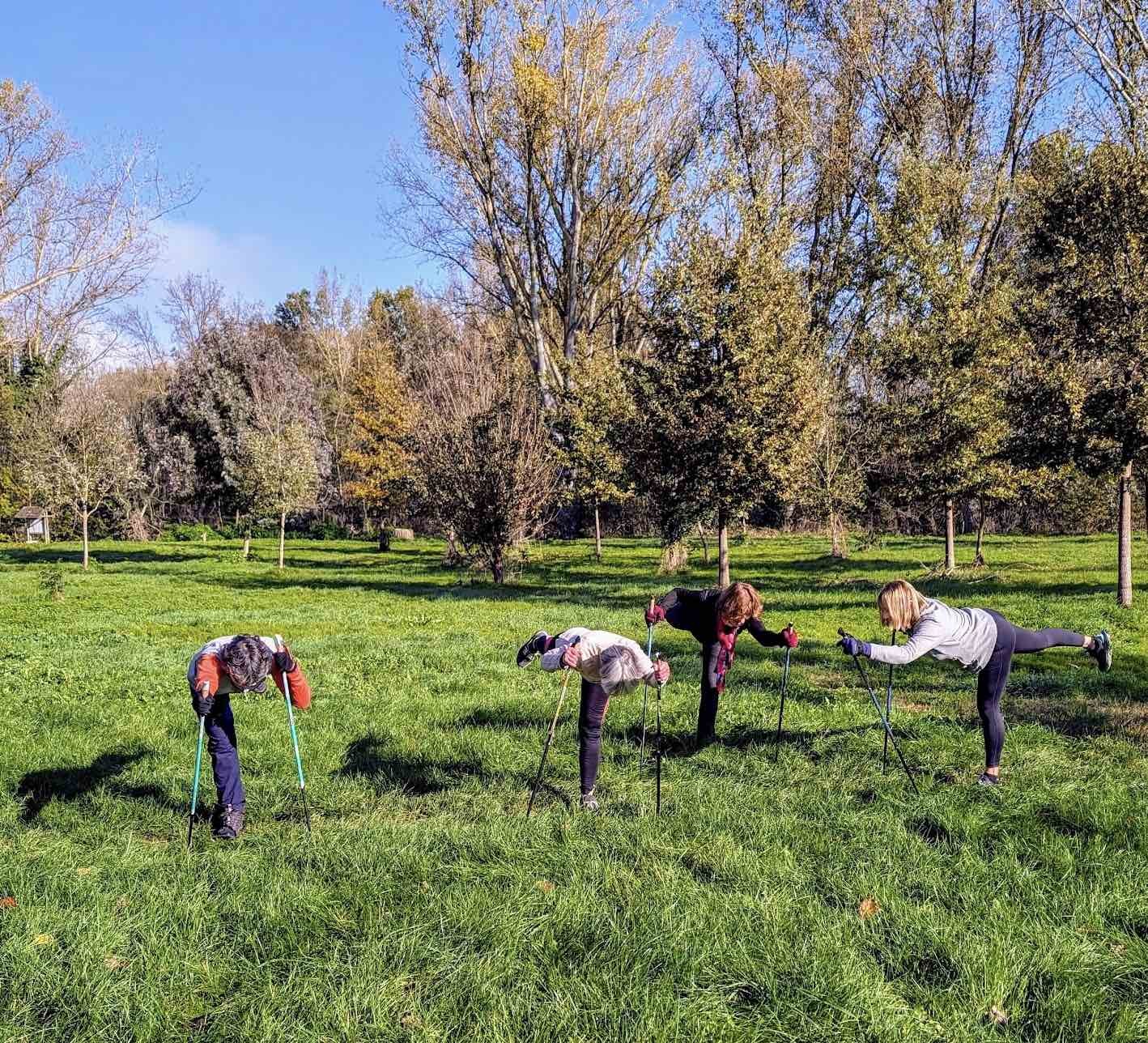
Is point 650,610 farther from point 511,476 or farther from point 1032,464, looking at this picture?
point 511,476

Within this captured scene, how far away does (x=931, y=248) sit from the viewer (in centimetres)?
2353

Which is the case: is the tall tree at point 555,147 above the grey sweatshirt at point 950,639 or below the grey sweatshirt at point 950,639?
above

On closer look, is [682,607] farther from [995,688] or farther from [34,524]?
[34,524]

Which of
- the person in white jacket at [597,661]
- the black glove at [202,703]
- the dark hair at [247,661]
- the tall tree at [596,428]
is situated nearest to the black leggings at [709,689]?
the person in white jacket at [597,661]

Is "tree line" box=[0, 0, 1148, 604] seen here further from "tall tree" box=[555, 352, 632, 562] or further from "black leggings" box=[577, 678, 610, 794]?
"black leggings" box=[577, 678, 610, 794]

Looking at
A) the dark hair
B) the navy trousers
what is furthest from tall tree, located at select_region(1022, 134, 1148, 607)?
the navy trousers

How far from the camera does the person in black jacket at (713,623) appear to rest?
7.21 meters

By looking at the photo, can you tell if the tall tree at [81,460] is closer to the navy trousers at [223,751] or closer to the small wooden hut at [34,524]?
the small wooden hut at [34,524]

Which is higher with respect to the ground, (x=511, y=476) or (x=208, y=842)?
(x=511, y=476)

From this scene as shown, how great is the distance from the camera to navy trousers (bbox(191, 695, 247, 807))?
6188 mm

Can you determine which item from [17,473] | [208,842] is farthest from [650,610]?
[17,473]

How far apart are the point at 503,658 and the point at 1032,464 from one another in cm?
1151

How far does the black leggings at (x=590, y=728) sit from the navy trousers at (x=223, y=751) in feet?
8.56

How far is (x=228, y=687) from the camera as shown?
612cm
